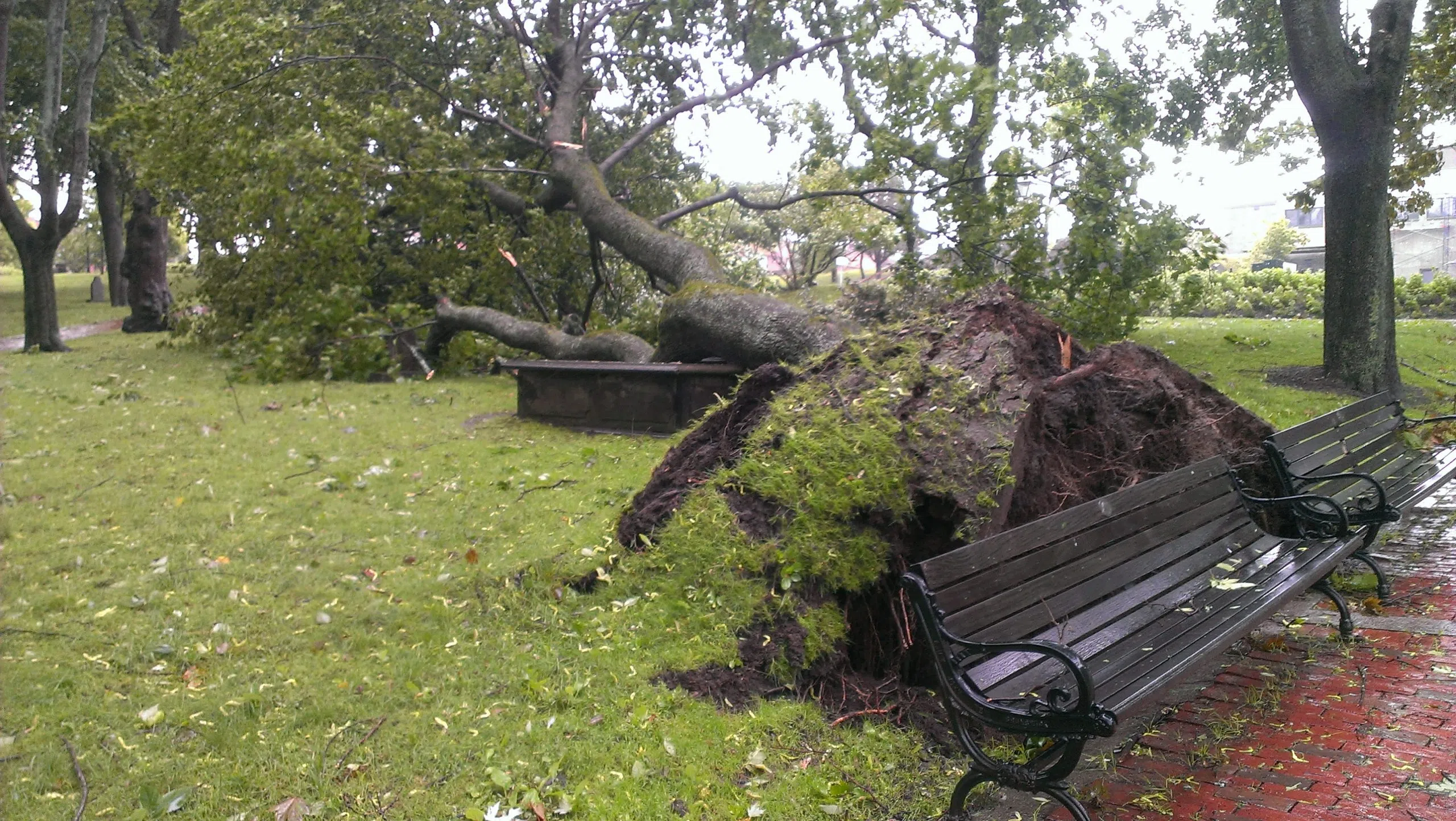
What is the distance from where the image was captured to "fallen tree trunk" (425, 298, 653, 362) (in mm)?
10078

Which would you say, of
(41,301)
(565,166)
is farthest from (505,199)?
(41,301)

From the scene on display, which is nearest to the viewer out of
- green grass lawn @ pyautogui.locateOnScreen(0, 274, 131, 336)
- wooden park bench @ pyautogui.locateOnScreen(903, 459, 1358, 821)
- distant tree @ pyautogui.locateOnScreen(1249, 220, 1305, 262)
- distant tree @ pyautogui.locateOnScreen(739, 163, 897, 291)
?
wooden park bench @ pyautogui.locateOnScreen(903, 459, 1358, 821)

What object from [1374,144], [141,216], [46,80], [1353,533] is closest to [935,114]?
[1374,144]

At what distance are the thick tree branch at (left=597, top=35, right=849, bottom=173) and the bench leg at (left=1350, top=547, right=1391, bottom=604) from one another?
29.4 ft

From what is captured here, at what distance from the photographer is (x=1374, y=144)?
9.63 m

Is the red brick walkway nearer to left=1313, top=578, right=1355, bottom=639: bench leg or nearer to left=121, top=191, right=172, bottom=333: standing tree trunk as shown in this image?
left=1313, top=578, right=1355, bottom=639: bench leg

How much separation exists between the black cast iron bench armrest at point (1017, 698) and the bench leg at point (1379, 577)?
278cm

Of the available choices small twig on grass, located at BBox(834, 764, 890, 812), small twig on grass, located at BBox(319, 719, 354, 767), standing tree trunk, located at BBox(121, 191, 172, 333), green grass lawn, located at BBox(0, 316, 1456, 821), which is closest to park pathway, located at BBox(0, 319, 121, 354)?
standing tree trunk, located at BBox(121, 191, 172, 333)

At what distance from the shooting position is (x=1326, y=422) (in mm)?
5547

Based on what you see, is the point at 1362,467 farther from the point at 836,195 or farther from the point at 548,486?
the point at 836,195

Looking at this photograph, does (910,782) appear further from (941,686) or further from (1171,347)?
(1171,347)

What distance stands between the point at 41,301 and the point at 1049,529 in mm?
16097

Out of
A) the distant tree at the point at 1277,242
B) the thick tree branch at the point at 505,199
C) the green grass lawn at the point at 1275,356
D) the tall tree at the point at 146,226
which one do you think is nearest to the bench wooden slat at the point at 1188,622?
the green grass lawn at the point at 1275,356

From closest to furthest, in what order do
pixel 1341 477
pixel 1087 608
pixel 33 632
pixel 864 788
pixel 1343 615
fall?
pixel 864 788
pixel 1087 608
pixel 33 632
pixel 1343 615
pixel 1341 477
